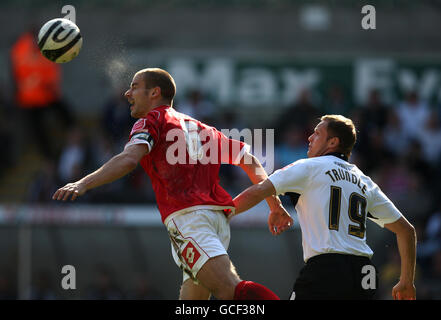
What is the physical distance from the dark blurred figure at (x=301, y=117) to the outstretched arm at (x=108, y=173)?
26.3 feet

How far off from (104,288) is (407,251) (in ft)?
23.2

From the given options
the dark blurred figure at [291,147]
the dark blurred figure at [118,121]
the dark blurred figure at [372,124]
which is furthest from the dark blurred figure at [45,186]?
the dark blurred figure at [372,124]

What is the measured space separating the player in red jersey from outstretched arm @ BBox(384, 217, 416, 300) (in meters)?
0.94

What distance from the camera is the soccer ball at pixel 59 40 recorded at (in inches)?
274

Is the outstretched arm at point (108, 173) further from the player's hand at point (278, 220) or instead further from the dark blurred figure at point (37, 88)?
the dark blurred figure at point (37, 88)

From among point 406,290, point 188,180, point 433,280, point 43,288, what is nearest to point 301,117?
point 433,280

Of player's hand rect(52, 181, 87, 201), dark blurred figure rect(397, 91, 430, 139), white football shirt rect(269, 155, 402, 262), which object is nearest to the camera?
player's hand rect(52, 181, 87, 201)

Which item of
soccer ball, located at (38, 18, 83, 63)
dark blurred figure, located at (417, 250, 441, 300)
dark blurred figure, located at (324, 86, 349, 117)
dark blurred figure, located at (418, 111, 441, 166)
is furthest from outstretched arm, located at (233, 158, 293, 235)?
dark blurred figure, located at (324, 86, 349, 117)

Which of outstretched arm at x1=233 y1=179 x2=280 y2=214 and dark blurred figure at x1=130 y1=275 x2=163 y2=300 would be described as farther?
dark blurred figure at x1=130 y1=275 x2=163 y2=300

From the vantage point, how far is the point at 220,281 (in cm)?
563

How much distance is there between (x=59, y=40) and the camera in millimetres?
6949

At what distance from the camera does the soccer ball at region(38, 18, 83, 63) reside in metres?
6.95

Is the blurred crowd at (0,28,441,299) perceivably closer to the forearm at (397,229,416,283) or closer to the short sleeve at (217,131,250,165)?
the forearm at (397,229,416,283)

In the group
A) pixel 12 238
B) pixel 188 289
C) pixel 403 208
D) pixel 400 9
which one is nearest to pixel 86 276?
pixel 12 238
